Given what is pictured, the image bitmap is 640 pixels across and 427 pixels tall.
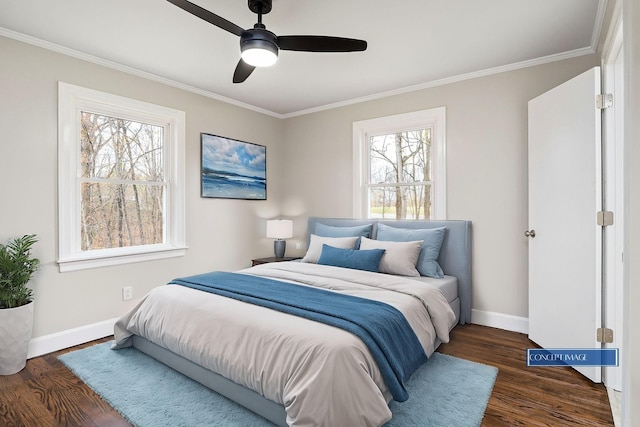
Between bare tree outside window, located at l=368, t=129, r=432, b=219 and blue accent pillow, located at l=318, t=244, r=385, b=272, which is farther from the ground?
bare tree outside window, located at l=368, t=129, r=432, b=219

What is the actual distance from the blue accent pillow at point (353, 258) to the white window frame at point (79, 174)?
162 centimetres

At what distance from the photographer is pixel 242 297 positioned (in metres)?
2.37

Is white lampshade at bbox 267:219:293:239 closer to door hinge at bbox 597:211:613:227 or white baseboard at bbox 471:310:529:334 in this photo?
white baseboard at bbox 471:310:529:334

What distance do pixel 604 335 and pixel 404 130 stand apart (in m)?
2.65

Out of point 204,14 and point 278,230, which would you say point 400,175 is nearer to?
point 278,230

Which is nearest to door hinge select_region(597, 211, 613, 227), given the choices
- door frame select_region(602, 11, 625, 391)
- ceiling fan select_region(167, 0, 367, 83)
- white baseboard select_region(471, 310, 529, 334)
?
door frame select_region(602, 11, 625, 391)

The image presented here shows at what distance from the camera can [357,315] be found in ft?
6.60

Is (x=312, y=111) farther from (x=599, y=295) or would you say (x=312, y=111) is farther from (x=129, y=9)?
(x=599, y=295)

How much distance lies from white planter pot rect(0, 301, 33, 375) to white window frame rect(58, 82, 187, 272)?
519mm

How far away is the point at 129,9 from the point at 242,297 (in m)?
2.10

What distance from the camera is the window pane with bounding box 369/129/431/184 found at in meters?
3.93

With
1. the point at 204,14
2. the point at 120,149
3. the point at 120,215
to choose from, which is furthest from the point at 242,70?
the point at 120,215

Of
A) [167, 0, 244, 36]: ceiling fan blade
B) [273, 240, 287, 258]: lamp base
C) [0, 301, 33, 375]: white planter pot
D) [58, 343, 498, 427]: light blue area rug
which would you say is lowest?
[58, 343, 498, 427]: light blue area rug

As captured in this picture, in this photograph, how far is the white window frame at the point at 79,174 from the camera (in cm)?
296
